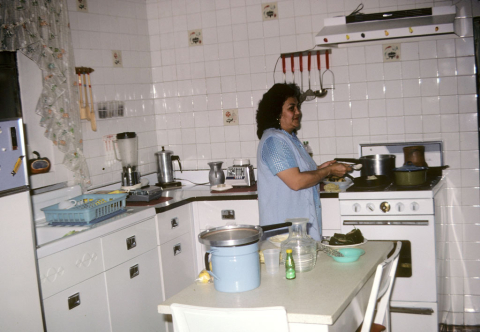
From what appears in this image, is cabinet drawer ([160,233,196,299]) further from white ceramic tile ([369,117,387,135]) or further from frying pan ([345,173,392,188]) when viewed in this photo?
white ceramic tile ([369,117,387,135])

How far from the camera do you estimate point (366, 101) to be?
3.94 metres

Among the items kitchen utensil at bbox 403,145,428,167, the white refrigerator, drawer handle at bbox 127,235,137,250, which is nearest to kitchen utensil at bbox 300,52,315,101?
kitchen utensil at bbox 403,145,428,167

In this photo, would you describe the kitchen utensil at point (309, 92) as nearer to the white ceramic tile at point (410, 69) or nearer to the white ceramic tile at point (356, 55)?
the white ceramic tile at point (356, 55)

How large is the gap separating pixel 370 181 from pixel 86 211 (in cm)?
190

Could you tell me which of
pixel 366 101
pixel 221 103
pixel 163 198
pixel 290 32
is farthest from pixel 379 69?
pixel 163 198

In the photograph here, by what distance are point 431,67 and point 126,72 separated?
242 cm

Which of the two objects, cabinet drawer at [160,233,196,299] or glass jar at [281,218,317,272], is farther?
cabinet drawer at [160,233,196,299]

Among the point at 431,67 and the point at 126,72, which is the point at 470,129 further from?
the point at 126,72

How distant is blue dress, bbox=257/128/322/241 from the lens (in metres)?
2.87

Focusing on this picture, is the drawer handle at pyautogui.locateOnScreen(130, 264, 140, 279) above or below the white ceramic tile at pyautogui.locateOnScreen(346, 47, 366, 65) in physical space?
below

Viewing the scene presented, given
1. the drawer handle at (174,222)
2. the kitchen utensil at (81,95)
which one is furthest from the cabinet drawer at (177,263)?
the kitchen utensil at (81,95)

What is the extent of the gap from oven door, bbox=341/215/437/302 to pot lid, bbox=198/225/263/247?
170 centimetres

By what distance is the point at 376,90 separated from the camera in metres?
3.91

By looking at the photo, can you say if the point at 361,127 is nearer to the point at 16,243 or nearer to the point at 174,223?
the point at 174,223
